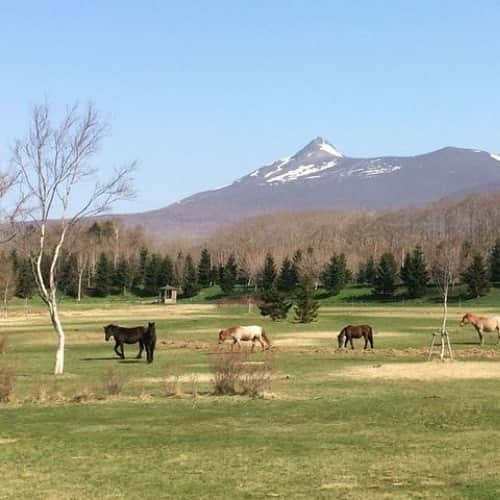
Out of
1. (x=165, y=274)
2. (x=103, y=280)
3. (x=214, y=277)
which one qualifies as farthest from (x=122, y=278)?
(x=214, y=277)

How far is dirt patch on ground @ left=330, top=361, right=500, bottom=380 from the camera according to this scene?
2594cm

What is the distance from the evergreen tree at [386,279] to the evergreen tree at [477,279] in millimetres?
11151

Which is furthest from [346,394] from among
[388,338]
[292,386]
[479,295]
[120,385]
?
[479,295]

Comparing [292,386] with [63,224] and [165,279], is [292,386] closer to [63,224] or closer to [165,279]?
[63,224]

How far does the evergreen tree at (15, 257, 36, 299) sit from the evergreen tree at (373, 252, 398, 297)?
45722mm

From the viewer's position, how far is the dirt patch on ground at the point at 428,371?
2594 cm

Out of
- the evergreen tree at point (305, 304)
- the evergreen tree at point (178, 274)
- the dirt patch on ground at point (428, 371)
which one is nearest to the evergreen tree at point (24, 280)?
the evergreen tree at point (178, 274)

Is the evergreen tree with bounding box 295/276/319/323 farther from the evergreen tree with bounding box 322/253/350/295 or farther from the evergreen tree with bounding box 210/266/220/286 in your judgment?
the evergreen tree with bounding box 210/266/220/286

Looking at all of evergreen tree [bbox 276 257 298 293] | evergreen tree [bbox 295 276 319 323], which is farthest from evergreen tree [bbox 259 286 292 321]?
evergreen tree [bbox 276 257 298 293]

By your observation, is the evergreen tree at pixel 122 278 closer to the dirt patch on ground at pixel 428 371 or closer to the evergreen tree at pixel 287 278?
the evergreen tree at pixel 287 278

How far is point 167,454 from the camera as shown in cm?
1328

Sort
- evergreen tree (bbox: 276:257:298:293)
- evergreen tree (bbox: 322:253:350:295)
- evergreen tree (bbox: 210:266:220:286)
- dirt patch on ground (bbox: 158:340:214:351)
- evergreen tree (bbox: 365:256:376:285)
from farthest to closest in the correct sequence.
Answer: evergreen tree (bbox: 210:266:220:286), evergreen tree (bbox: 276:257:298:293), evergreen tree (bbox: 365:256:376:285), evergreen tree (bbox: 322:253:350:295), dirt patch on ground (bbox: 158:340:214:351)

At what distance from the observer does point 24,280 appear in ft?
366

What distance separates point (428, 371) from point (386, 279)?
8582 centimetres
